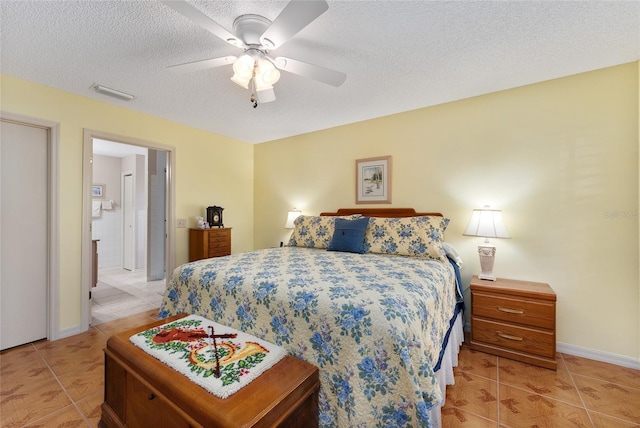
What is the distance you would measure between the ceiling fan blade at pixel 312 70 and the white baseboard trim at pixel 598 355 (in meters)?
2.88

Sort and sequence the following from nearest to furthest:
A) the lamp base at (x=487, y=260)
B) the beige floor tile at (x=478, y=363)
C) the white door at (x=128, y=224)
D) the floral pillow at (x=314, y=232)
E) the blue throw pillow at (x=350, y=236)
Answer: the beige floor tile at (x=478, y=363)
the lamp base at (x=487, y=260)
the blue throw pillow at (x=350, y=236)
the floral pillow at (x=314, y=232)
the white door at (x=128, y=224)

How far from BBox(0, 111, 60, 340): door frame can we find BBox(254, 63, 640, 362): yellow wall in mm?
3466

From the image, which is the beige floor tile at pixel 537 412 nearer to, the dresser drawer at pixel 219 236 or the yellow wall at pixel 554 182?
the yellow wall at pixel 554 182

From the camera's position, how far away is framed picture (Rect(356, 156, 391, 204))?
3.28 metres

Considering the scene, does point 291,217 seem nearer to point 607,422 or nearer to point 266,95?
point 266,95

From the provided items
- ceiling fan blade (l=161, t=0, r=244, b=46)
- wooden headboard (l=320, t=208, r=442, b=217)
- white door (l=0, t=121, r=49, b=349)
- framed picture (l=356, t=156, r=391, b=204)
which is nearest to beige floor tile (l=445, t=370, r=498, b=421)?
wooden headboard (l=320, t=208, r=442, b=217)

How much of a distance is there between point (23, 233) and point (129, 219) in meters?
3.26

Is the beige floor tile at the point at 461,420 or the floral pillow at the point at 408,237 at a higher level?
the floral pillow at the point at 408,237

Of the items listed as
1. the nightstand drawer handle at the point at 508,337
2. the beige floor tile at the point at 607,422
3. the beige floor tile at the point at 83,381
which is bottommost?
the beige floor tile at the point at 83,381

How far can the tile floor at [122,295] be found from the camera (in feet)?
10.5

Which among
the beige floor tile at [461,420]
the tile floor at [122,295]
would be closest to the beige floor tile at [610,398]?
the beige floor tile at [461,420]

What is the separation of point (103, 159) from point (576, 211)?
24.3 feet

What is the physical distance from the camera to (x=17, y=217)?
95.7 inches

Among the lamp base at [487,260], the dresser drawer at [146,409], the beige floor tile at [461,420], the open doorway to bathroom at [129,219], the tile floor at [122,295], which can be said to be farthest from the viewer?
the open doorway to bathroom at [129,219]
